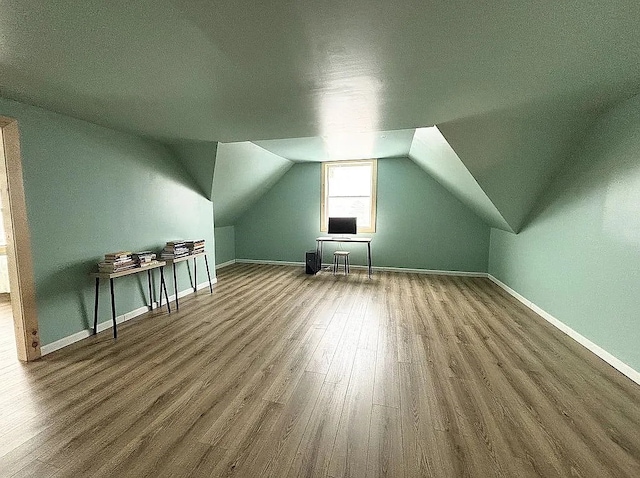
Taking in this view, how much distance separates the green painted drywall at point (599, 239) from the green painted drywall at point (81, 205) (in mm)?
4888

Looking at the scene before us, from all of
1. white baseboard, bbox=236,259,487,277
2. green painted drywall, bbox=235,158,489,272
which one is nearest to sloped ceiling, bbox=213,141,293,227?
green painted drywall, bbox=235,158,489,272

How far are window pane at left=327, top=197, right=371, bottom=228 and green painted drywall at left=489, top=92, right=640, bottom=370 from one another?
3.25m

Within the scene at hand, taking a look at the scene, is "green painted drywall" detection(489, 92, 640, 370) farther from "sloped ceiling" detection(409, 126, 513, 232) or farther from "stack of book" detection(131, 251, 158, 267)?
"stack of book" detection(131, 251, 158, 267)

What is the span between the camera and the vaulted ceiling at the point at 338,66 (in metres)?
1.26

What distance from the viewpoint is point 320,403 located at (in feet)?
6.15

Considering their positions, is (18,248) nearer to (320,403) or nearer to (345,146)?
(320,403)

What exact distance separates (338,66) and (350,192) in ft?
15.2

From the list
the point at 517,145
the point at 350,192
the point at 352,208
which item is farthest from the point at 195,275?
the point at 517,145

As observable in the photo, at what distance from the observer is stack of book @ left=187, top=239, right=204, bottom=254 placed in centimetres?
401

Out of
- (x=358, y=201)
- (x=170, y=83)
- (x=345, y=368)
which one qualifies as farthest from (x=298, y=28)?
(x=358, y=201)

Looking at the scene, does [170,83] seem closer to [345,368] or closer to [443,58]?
[443,58]

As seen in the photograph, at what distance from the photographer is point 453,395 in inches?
77.2

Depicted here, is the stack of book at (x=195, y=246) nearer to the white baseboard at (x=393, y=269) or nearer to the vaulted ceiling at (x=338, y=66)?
the vaulted ceiling at (x=338, y=66)

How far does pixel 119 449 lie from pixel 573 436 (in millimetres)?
2549
